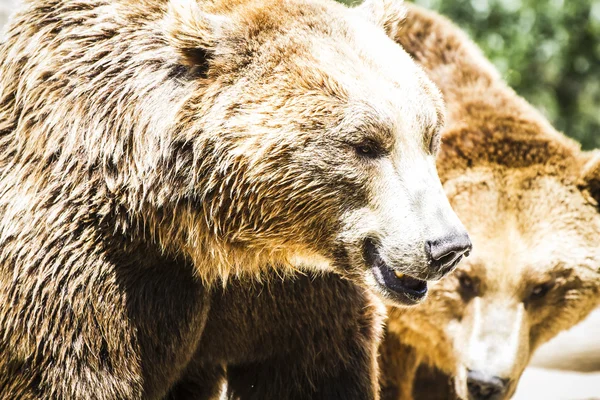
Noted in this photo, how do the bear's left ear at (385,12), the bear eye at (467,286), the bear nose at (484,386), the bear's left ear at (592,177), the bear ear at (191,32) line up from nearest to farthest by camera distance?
1. the bear ear at (191,32)
2. the bear's left ear at (385,12)
3. the bear nose at (484,386)
4. the bear's left ear at (592,177)
5. the bear eye at (467,286)

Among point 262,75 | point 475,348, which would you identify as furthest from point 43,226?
point 475,348

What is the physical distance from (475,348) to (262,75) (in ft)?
8.90

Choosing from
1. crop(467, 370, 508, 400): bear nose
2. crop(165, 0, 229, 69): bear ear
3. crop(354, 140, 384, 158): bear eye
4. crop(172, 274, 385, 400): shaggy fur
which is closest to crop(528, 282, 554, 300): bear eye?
crop(467, 370, 508, 400): bear nose

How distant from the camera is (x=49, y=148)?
395cm

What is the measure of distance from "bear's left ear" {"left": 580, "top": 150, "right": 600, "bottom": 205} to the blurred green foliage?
19.8ft

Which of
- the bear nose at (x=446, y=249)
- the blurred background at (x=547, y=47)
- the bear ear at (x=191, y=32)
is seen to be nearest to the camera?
the bear nose at (x=446, y=249)

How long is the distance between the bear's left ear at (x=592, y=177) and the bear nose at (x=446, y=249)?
97.9 inches

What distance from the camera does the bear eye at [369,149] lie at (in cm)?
370

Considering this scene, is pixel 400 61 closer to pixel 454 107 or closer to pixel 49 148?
pixel 49 148

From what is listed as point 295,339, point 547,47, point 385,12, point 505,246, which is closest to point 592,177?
point 505,246

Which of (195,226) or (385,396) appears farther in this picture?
(385,396)

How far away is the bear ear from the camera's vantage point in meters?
3.80

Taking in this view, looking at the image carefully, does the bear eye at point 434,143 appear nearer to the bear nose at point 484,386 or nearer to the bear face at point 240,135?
the bear face at point 240,135

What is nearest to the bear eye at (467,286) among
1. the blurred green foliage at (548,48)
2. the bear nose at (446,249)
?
the bear nose at (446,249)
